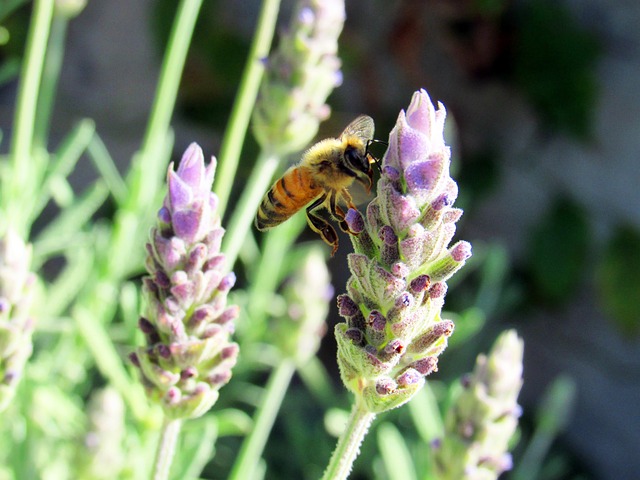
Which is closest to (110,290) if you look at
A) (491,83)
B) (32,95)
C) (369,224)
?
(32,95)

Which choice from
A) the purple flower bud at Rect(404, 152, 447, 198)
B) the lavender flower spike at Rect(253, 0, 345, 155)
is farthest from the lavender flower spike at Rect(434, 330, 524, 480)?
the lavender flower spike at Rect(253, 0, 345, 155)

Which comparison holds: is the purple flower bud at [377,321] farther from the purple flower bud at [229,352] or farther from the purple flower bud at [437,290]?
the purple flower bud at [229,352]

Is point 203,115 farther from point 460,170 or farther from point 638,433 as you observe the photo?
point 638,433

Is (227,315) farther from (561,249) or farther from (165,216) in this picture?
(561,249)

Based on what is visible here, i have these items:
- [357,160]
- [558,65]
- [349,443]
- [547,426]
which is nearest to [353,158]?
[357,160]

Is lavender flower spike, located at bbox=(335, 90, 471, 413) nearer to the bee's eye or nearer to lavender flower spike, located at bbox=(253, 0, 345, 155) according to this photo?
the bee's eye

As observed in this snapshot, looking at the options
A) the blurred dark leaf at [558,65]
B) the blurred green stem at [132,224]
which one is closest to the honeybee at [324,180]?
the blurred green stem at [132,224]
